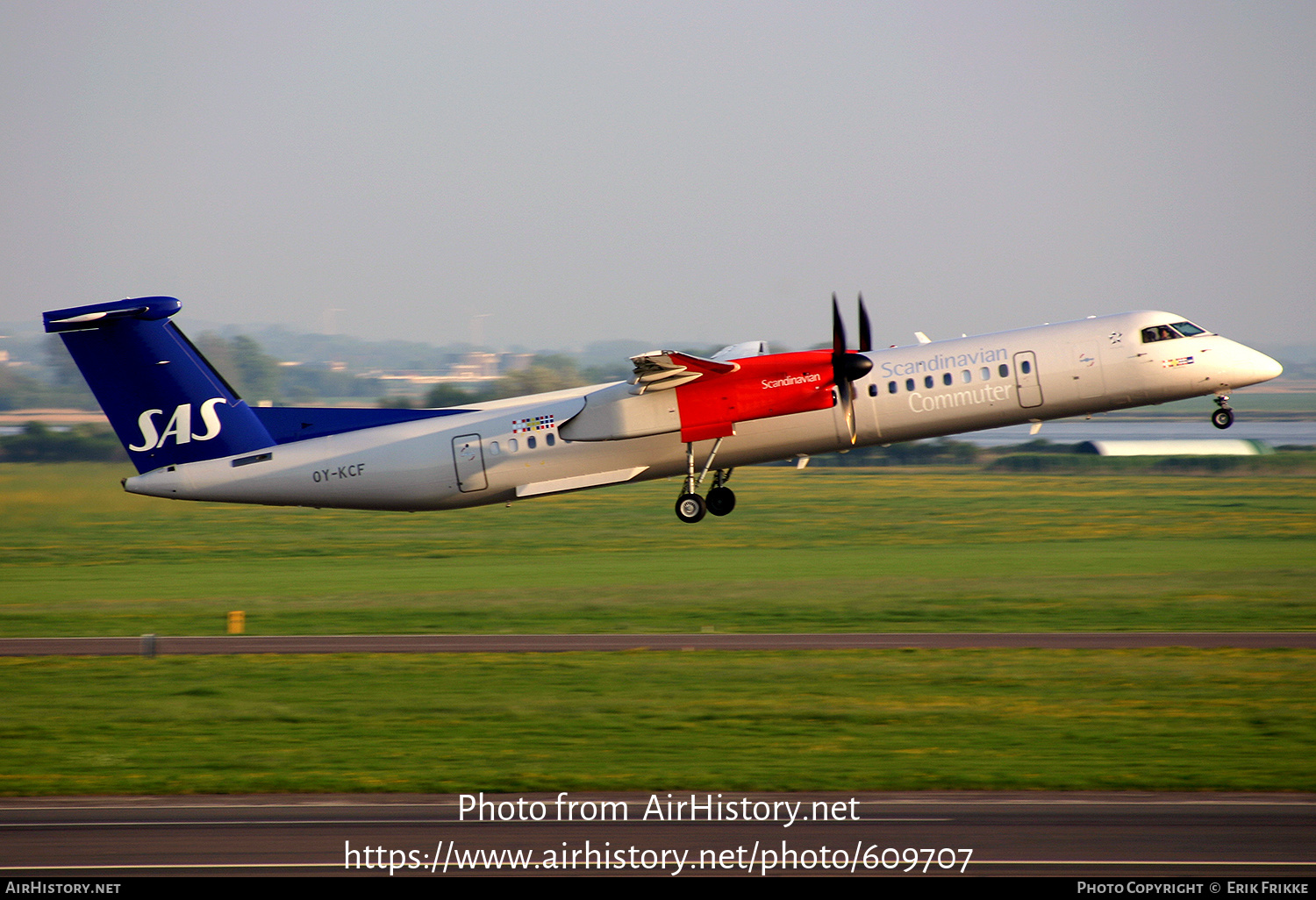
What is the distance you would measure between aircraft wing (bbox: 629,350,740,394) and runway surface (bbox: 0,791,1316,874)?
10118 mm

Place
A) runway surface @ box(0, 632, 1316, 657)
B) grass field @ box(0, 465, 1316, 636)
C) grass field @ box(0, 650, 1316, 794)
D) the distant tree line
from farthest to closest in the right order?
the distant tree line → grass field @ box(0, 465, 1316, 636) → runway surface @ box(0, 632, 1316, 657) → grass field @ box(0, 650, 1316, 794)

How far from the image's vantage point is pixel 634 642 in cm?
3475

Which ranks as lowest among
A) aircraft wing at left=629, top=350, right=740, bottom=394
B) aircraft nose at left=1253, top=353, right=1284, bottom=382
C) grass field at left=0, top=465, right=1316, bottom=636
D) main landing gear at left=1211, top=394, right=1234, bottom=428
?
grass field at left=0, top=465, right=1316, bottom=636

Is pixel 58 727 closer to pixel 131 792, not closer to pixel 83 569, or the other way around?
pixel 131 792

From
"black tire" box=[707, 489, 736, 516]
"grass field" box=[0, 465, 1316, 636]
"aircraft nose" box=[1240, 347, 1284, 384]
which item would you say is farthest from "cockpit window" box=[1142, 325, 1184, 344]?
"grass field" box=[0, 465, 1316, 636]

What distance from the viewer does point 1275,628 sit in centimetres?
3538

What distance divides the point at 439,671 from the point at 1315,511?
5239 cm

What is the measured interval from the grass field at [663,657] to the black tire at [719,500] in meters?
4.14

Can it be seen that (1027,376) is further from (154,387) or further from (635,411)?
(154,387)

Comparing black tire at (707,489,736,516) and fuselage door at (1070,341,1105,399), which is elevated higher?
fuselage door at (1070,341,1105,399)

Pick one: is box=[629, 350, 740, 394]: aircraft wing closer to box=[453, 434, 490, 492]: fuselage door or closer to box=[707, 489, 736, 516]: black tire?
box=[707, 489, 736, 516]: black tire

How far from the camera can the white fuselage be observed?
28.2 meters

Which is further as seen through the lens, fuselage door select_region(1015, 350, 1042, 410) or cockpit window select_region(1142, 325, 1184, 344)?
cockpit window select_region(1142, 325, 1184, 344)

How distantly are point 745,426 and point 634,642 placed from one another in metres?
8.74
